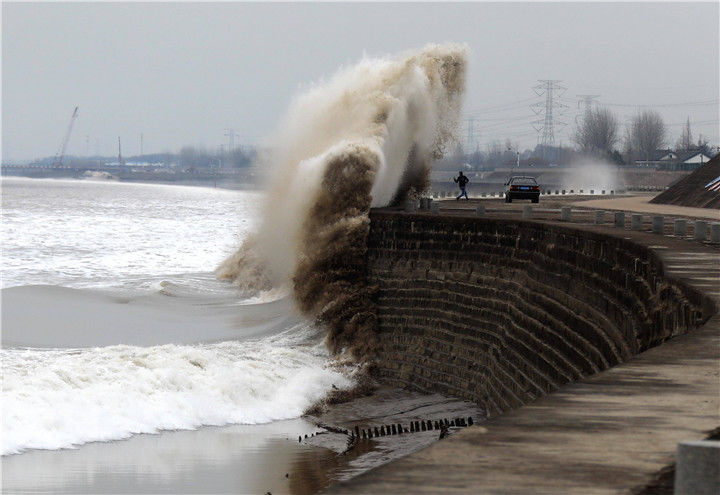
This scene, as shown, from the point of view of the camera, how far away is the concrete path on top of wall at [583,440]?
5305 mm

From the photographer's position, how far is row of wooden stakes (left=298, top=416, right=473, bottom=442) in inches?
727

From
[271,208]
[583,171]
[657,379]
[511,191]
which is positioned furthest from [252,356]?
[583,171]

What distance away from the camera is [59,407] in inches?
751

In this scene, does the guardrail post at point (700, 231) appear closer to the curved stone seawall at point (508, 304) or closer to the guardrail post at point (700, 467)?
the curved stone seawall at point (508, 304)

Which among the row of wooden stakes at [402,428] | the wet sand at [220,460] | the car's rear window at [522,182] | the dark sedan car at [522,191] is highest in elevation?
the car's rear window at [522,182]

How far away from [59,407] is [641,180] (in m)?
108

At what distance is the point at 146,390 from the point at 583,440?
15082 millimetres

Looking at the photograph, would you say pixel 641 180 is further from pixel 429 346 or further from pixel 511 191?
pixel 429 346

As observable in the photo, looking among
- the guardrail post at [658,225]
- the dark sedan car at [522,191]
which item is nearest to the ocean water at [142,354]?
the guardrail post at [658,225]

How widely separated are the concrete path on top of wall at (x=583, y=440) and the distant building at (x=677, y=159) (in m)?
125

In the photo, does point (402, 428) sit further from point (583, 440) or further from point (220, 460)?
point (583, 440)

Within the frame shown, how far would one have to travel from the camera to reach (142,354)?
22844 mm

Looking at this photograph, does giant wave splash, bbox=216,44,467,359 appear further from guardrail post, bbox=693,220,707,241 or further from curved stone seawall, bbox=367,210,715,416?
guardrail post, bbox=693,220,707,241

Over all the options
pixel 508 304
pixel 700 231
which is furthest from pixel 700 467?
pixel 700 231
